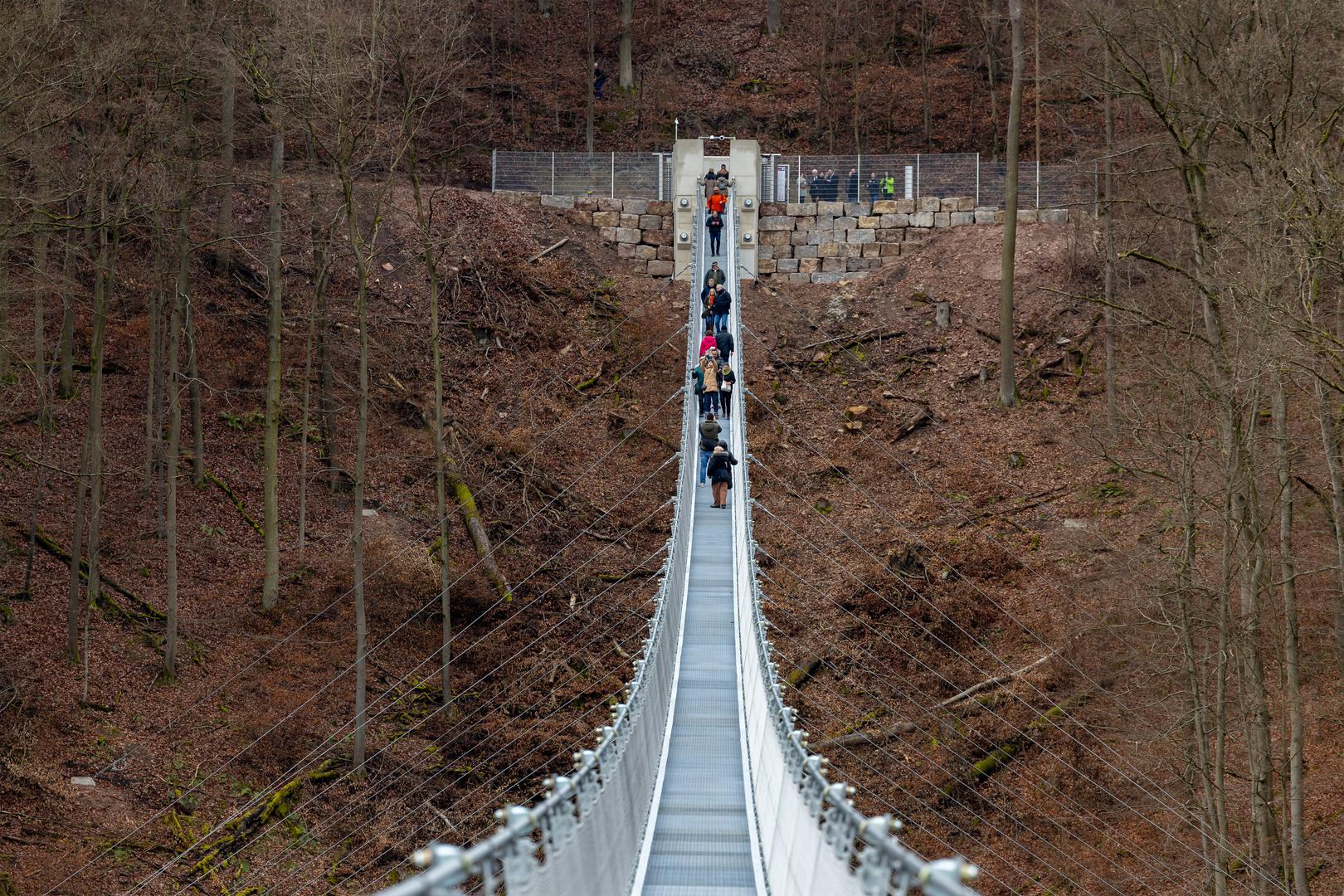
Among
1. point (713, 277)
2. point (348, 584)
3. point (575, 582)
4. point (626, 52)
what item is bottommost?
point (575, 582)

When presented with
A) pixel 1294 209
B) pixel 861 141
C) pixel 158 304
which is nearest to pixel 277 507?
pixel 158 304

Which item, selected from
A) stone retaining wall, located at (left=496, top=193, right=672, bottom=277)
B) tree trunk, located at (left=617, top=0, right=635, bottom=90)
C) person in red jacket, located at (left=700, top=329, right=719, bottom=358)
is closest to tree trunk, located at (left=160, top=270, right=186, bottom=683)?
person in red jacket, located at (left=700, top=329, right=719, bottom=358)

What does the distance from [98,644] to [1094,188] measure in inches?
730

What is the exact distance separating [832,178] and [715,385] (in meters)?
10.7

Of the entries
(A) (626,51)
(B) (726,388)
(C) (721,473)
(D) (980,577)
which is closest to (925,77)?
(A) (626,51)

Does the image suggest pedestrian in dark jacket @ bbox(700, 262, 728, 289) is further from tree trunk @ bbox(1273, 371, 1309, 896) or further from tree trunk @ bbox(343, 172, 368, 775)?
tree trunk @ bbox(1273, 371, 1309, 896)

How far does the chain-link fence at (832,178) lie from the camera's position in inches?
1076

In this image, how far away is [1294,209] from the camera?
10.4m

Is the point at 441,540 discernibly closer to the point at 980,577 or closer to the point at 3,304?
the point at 3,304

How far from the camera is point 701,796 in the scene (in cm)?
984

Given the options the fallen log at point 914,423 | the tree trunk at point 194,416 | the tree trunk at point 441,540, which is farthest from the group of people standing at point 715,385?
the tree trunk at point 194,416

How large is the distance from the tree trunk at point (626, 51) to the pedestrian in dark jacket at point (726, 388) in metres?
18.8

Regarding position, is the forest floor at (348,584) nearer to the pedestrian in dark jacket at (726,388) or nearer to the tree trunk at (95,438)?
the tree trunk at (95,438)

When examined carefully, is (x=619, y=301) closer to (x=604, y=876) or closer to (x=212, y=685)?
(x=212, y=685)
